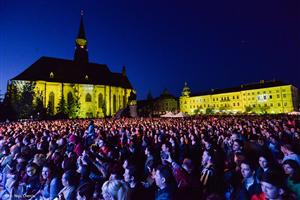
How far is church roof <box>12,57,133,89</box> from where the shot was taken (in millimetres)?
58872

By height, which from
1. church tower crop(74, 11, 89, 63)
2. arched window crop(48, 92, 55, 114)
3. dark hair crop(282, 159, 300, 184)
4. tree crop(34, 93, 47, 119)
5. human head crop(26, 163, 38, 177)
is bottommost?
human head crop(26, 163, 38, 177)

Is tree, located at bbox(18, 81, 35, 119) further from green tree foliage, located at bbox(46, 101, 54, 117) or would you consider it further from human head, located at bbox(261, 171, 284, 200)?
human head, located at bbox(261, 171, 284, 200)

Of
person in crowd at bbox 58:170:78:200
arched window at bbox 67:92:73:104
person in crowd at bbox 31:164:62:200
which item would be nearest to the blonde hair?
person in crowd at bbox 58:170:78:200

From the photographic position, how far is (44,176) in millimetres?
4461

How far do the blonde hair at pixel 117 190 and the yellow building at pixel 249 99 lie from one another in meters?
82.1

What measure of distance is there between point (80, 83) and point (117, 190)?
65.6m

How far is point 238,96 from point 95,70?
185 feet

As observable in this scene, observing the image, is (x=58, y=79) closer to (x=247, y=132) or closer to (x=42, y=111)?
(x=42, y=111)

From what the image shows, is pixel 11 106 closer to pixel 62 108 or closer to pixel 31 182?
pixel 62 108

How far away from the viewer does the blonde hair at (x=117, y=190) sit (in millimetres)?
3061

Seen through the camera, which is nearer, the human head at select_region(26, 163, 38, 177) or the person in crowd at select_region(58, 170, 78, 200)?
the person in crowd at select_region(58, 170, 78, 200)

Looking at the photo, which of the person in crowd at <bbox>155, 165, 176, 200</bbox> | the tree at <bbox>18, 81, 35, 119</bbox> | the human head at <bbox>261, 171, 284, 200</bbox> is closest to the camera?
the human head at <bbox>261, 171, 284, 200</bbox>

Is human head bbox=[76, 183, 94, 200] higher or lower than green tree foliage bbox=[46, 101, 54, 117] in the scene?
lower

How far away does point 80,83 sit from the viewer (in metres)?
65.1
